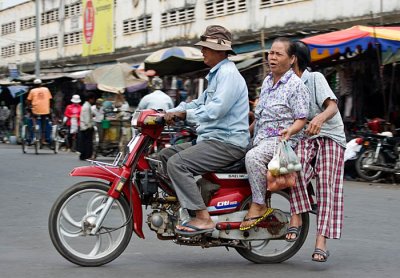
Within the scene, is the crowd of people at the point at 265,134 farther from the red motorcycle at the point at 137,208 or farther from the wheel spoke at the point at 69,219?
the wheel spoke at the point at 69,219

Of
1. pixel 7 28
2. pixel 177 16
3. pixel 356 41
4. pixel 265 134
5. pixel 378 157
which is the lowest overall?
pixel 378 157

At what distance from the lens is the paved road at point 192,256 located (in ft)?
18.1

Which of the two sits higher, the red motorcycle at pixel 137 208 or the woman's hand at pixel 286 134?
the woman's hand at pixel 286 134

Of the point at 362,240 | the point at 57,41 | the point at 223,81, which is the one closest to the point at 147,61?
the point at 362,240

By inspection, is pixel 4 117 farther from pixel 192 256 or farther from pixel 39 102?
pixel 192 256

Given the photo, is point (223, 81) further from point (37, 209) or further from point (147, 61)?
point (147, 61)

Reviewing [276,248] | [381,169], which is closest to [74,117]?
[381,169]

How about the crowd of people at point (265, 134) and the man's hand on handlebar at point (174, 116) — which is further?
the crowd of people at point (265, 134)

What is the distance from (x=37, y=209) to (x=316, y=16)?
42.1 ft

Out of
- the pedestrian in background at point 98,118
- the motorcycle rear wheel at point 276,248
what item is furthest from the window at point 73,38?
the motorcycle rear wheel at point 276,248

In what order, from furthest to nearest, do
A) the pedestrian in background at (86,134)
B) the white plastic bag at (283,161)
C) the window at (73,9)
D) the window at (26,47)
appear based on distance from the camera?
the window at (26,47), the window at (73,9), the pedestrian in background at (86,134), the white plastic bag at (283,161)

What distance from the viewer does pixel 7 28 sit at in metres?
43.2

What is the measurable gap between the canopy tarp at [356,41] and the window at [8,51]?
32.2 meters

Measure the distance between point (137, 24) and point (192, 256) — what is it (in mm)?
24435
